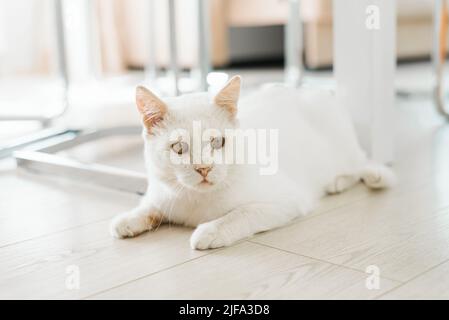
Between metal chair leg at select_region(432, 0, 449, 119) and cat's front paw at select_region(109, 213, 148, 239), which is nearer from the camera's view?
cat's front paw at select_region(109, 213, 148, 239)

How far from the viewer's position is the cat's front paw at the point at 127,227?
4.24 feet

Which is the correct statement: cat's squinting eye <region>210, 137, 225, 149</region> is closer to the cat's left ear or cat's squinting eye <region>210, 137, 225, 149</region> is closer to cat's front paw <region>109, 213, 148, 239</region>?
the cat's left ear

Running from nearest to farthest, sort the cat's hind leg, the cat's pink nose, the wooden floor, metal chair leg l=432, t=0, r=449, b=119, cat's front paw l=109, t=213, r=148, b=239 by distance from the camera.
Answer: the wooden floor < the cat's pink nose < cat's front paw l=109, t=213, r=148, b=239 < the cat's hind leg < metal chair leg l=432, t=0, r=449, b=119

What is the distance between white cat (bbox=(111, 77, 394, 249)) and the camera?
1188mm

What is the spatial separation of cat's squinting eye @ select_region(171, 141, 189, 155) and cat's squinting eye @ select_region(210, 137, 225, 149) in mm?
49

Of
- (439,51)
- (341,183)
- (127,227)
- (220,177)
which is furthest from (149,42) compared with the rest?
(220,177)

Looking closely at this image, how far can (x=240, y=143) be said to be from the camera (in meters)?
1.26

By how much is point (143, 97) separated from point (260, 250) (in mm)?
377

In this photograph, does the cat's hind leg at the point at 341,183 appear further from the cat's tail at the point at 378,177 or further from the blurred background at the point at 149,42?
the blurred background at the point at 149,42

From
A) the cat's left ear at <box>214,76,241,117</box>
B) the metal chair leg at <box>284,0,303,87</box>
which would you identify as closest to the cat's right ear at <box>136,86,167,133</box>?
the cat's left ear at <box>214,76,241,117</box>

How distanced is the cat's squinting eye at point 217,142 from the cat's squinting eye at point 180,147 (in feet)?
0.16

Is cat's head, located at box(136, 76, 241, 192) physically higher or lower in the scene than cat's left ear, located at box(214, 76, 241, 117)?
lower

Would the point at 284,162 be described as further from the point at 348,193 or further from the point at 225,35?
the point at 225,35

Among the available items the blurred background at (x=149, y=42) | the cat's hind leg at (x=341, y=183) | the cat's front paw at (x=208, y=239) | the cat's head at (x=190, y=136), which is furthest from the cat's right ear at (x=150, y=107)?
the blurred background at (x=149, y=42)
